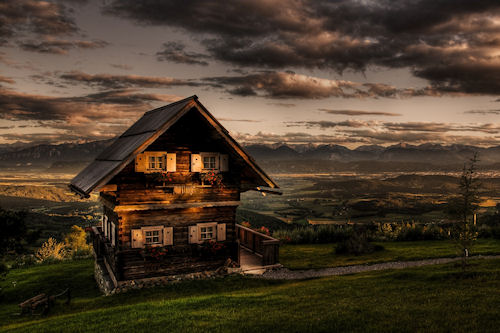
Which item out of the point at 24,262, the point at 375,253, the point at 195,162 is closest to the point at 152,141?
the point at 195,162

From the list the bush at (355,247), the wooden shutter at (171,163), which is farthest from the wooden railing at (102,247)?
the bush at (355,247)

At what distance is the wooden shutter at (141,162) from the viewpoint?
16.2 metres

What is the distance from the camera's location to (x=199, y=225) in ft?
57.9

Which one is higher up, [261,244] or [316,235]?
[261,244]

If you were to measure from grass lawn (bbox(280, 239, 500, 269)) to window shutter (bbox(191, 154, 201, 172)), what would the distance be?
7185mm

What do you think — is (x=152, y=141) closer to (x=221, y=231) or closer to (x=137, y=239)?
(x=137, y=239)

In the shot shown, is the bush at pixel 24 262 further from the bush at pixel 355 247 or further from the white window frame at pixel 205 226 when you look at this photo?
the bush at pixel 355 247

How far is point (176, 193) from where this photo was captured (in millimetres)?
17000

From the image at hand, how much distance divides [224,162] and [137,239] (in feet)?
17.7

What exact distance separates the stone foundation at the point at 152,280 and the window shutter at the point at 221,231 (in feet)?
3.77

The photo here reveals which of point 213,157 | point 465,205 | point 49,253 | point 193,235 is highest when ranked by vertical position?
point 213,157

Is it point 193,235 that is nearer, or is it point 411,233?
point 193,235

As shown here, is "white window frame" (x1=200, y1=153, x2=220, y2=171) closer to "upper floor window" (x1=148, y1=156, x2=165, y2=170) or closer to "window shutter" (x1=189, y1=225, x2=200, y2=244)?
"upper floor window" (x1=148, y1=156, x2=165, y2=170)

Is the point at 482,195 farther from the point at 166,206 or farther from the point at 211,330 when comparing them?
the point at 166,206
